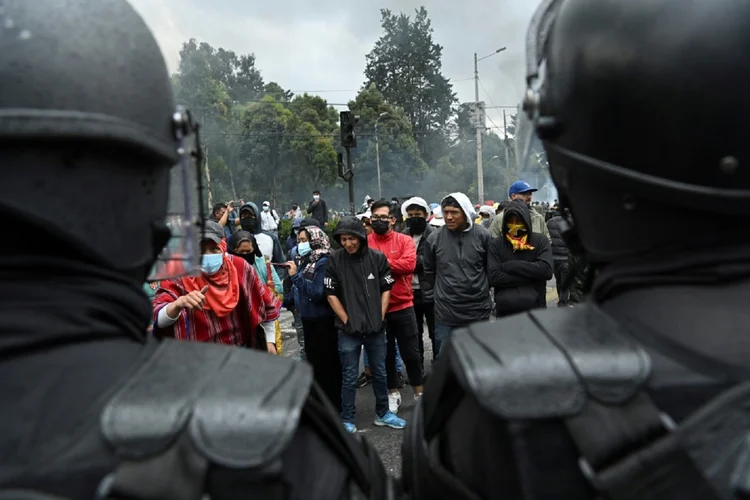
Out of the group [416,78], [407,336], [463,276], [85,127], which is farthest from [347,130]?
[416,78]

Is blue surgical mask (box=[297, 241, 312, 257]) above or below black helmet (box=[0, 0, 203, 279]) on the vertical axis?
below

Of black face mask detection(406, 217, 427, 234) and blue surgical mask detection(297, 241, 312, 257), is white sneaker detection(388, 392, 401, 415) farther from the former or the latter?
black face mask detection(406, 217, 427, 234)

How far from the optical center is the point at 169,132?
3.96 feet

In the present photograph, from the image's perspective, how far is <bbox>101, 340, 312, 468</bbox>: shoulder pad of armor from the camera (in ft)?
2.76

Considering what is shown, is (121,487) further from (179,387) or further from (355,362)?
A: (355,362)

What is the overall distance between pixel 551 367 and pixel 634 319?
0.19m

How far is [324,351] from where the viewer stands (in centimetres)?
471

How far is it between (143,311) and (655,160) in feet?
3.13

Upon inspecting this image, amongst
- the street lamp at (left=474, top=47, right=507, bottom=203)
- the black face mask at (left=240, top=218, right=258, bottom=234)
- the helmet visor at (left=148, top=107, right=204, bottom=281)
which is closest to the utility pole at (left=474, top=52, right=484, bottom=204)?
the street lamp at (left=474, top=47, right=507, bottom=203)

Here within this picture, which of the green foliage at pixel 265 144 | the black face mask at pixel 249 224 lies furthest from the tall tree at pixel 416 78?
the black face mask at pixel 249 224

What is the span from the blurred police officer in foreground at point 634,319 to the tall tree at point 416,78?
5494cm

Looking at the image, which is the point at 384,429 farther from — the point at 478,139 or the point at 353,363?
the point at 478,139

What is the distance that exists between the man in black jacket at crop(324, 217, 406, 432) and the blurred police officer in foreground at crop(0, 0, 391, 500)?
334 cm

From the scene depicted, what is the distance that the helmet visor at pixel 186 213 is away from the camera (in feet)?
4.51
